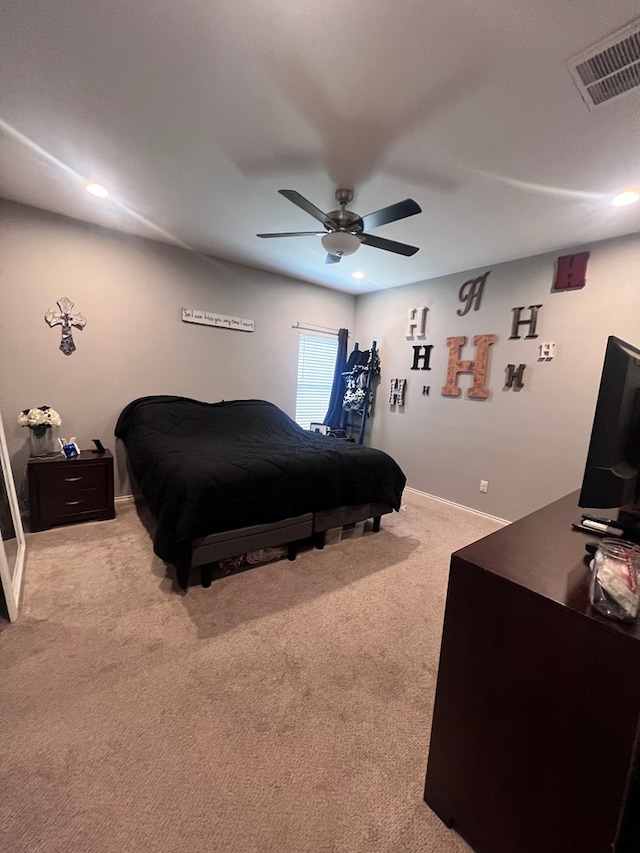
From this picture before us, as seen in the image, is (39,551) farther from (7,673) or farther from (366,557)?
(366,557)

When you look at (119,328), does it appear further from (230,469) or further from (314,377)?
(314,377)

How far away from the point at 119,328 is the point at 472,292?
3.62 m

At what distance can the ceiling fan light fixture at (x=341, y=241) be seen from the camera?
2.38 metres

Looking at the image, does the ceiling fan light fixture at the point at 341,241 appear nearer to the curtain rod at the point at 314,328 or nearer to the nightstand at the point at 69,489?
the curtain rod at the point at 314,328

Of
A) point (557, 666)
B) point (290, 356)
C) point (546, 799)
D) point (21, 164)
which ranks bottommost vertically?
point (546, 799)

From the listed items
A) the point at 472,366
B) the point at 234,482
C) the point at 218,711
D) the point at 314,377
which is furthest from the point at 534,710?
the point at 314,377

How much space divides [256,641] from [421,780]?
92 centimetres

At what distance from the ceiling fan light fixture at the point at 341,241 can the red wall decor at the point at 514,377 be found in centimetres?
209

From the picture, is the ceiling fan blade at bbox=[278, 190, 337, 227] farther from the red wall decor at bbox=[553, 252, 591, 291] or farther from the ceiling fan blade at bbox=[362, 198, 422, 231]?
the red wall decor at bbox=[553, 252, 591, 291]

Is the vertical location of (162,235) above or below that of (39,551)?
above

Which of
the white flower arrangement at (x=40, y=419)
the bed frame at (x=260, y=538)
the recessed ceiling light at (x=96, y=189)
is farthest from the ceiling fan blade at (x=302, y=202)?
the white flower arrangement at (x=40, y=419)

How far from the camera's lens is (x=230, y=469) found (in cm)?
233

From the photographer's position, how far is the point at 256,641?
187 cm

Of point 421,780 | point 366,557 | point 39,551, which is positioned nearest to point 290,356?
point 366,557
